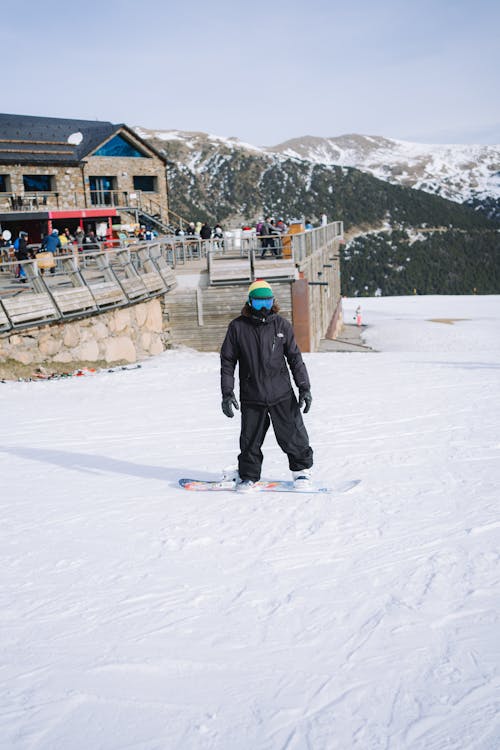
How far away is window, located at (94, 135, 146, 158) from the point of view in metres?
37.7

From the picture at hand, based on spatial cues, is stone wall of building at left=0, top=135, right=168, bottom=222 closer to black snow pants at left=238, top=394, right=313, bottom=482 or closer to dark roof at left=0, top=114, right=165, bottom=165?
dark roof at left=0, top=114, right=165, bottom=165

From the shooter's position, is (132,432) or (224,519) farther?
(132,432)

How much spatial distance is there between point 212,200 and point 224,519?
140 meters

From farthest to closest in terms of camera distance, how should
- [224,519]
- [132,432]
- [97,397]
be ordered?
1. [97,397]
2. [132,432]
3. [224,519]

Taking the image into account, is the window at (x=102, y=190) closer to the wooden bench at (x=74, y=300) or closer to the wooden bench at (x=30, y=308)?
the wooden bench at (x=74, y=300)

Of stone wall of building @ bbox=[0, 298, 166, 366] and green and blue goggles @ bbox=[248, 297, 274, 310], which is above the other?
green and blue goggles @ bbox=[248, 297, 274, 310]

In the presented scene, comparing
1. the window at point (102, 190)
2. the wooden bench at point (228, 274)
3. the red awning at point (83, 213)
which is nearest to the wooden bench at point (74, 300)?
the wooden bench at point (228, 274)

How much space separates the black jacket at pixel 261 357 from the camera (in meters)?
5.27

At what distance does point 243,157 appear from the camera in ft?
497

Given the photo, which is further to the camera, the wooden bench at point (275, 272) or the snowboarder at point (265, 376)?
the wooden bench at point (275, 272)

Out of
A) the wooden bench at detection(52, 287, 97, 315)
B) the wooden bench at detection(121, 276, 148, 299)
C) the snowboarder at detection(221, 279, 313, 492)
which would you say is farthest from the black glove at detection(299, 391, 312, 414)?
the wooden bench at detection(121, 276, 148, 299)

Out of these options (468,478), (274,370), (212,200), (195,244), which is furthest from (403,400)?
(212,200)

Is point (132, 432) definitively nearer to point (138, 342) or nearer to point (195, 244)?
point (138, 342)

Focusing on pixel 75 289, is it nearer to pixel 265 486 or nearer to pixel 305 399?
pixel 265 486
